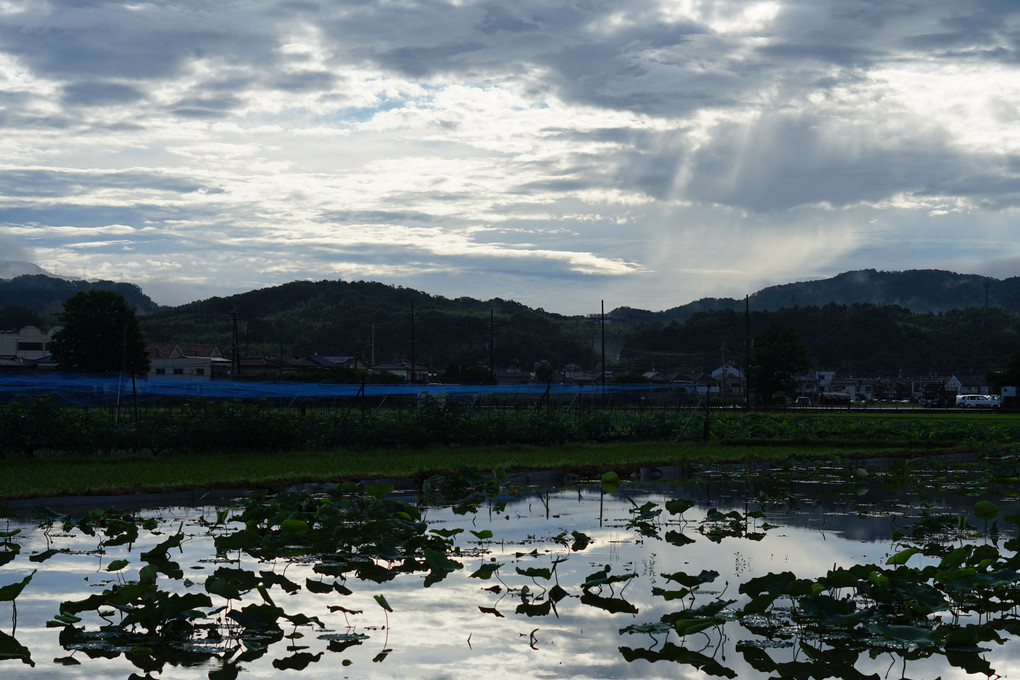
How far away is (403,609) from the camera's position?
31.1ft

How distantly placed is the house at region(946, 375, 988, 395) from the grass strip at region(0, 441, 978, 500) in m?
100.0

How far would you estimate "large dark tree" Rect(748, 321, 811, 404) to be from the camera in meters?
79.4

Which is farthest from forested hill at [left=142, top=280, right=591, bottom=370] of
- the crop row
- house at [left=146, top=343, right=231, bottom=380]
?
the crop row

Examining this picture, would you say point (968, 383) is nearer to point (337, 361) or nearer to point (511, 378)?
point (511, 378)

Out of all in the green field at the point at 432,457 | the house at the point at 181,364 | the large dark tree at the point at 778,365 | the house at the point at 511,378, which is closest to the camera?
the green field at the point at 432,457

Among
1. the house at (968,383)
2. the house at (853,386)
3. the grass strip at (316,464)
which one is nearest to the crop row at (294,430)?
the grass strip at (316,464)

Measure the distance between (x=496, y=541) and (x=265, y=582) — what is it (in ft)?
13.6

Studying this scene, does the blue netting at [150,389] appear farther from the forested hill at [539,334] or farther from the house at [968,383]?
the house at [968,383]

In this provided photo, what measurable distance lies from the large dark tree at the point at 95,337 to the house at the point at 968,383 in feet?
330

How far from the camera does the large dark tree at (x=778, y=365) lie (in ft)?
260

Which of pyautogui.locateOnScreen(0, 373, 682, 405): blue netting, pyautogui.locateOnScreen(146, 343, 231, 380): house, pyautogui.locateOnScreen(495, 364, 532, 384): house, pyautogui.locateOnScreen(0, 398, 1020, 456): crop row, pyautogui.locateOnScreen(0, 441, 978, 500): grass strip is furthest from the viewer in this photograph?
pyautogui.locateOnScreen(495, 364, 532, 384): house

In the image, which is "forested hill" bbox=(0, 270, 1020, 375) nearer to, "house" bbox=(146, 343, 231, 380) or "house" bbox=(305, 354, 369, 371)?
"house" bbox=(305, 354, 369, 371)

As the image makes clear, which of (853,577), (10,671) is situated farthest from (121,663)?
(853,577)

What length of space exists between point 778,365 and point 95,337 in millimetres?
56569
